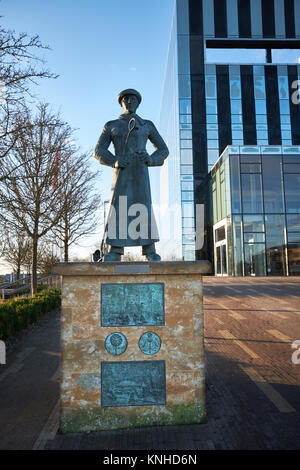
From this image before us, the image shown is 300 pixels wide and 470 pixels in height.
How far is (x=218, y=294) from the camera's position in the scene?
40.5 ft

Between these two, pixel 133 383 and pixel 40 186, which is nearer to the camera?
pixel 133 383

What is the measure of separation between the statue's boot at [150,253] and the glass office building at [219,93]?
23.6 m

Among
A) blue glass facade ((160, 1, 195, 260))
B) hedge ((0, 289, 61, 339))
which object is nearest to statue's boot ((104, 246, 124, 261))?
hedge ((0, 289, 61, 339))

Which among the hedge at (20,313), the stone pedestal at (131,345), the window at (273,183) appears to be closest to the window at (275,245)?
the window at (273,183)

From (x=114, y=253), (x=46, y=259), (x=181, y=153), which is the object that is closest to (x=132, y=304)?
(x=114, y=253)

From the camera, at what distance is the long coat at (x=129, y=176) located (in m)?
3.74

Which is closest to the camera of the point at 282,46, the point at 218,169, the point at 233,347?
the point at 233,347

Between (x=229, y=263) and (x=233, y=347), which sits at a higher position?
(x=229, y=263)

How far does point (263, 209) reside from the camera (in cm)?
2231

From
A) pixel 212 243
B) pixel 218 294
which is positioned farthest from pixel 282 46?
pixel 218 294

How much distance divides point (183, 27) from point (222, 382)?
3322 cm

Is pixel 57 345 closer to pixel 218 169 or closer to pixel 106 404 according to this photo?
pixel 106 404

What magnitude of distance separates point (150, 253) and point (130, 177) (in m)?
0.94

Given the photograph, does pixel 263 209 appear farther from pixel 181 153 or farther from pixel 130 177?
pixel 130 177
